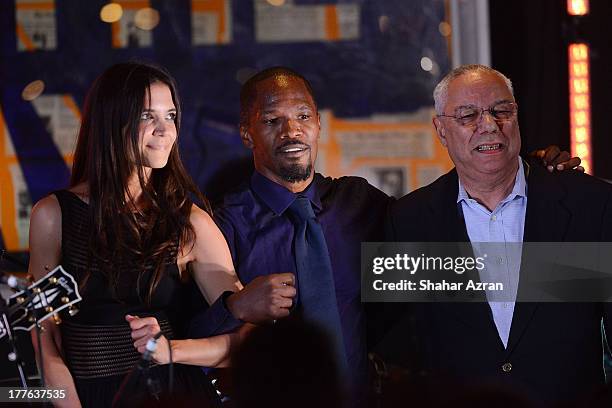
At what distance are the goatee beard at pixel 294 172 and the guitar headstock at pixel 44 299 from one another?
948mm

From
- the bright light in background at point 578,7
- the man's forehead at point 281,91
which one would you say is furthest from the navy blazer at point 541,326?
the bright light in background at point 578,7

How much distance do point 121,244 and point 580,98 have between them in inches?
91.8

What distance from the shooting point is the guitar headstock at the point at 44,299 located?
2.29 m

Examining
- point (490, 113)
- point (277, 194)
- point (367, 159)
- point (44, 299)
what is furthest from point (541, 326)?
point (367, 159)

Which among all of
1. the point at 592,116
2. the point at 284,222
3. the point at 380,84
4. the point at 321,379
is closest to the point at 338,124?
the point at 380,84

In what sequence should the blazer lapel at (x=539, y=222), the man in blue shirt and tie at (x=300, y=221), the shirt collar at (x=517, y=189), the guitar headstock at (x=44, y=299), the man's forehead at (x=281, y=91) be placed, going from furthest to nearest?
the man's forehead at (x=281, y=91) → the man in blue shirt and tie at (x=300, y=221) → the shirt collar at (x=517, y=189) → the blazer lapel at (x=539, y=222) → the guitar headstock at (x=44, y=299)

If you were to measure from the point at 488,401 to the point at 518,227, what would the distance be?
1693 millimetres

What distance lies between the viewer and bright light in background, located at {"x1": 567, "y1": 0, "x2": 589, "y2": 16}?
4164 mm

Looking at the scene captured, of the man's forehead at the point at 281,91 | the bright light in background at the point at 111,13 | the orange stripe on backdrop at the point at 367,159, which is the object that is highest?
the bright light in background at the point at 111,13

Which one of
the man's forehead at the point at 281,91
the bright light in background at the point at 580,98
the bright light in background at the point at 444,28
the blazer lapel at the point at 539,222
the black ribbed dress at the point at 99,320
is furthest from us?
the bright light in background at the point at 444,28

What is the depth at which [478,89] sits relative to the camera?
300cm

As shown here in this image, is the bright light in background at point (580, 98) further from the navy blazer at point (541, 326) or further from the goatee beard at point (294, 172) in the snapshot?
the goatee beard at point (294, 172)

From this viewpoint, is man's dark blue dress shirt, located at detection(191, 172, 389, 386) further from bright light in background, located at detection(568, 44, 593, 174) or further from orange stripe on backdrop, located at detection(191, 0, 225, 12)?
orange stripe on backdrop, located at detection(191, 0, 225, 12)

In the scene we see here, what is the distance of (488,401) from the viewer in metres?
1.27
